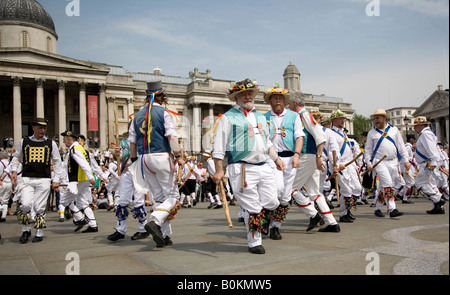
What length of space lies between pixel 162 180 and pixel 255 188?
59.9 inches

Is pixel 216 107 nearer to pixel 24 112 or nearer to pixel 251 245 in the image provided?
pixel 24 112

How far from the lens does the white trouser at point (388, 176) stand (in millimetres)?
8094

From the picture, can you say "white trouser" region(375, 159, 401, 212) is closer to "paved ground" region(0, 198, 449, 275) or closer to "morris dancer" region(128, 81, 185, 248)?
"paved ground" region(0, 198, 449, 275)

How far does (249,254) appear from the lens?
469cm

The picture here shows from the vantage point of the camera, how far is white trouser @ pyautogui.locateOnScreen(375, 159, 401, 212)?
8094mm

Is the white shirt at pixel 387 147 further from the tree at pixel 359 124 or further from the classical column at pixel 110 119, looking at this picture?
the tree at pixel 359 124

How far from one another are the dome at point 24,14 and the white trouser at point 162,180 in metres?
47.4

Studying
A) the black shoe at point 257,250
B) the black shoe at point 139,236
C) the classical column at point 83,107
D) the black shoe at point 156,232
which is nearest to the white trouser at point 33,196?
the black shoe at point 139,236

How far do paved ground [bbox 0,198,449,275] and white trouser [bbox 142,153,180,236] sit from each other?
24.8 inches

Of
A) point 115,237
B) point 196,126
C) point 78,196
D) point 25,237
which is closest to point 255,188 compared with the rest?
point 115,237

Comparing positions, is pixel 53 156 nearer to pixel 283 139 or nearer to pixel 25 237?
pixel 25 237

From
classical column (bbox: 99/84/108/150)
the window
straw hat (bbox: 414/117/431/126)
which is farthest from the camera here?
the window

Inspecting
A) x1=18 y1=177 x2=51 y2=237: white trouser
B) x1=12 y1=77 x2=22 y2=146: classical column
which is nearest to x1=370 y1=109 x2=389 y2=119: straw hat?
x1=18 y1=177 x2=51 y2=237: white trouser

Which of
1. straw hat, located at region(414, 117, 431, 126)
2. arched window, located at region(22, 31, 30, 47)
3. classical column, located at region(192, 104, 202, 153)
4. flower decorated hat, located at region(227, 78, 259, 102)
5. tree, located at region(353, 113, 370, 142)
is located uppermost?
arched window, located at region(22, 31, 30, 47)
